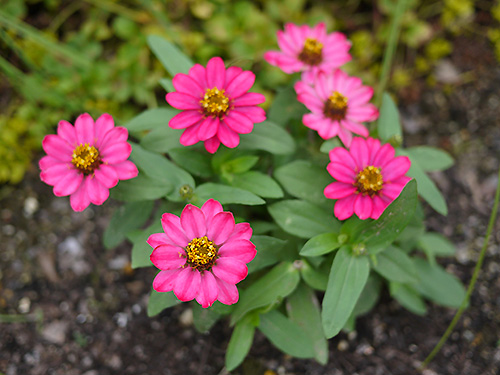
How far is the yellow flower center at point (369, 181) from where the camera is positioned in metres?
1.73

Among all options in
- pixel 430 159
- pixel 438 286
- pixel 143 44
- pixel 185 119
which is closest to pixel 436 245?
pixel 438 286

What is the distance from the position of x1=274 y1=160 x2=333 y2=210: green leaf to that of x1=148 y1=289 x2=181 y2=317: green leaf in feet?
1.96

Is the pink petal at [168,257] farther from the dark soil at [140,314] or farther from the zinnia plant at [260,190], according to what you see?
the dark soil at [140,314]

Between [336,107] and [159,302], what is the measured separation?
997 mm

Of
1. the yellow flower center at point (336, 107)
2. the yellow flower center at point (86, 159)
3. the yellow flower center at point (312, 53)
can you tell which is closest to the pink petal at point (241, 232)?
the yellow flower center at point (86, 159)

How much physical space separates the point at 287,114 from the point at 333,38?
0.40 m

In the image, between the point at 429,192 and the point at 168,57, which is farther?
the point at 168,57

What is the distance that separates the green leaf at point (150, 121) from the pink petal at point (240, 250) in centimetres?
60

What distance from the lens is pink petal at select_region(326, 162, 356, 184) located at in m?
1.71

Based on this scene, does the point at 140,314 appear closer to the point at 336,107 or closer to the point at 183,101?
the point at 183,101

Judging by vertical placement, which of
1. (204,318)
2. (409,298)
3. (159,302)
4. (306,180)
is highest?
(306,180)

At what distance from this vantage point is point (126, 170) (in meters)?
1.67

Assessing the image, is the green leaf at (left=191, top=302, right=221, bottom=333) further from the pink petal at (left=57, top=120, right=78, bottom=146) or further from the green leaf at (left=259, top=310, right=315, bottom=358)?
the pink petal at (left=57, top=120, right=78, bottom=146)

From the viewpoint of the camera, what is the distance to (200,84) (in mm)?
1787
